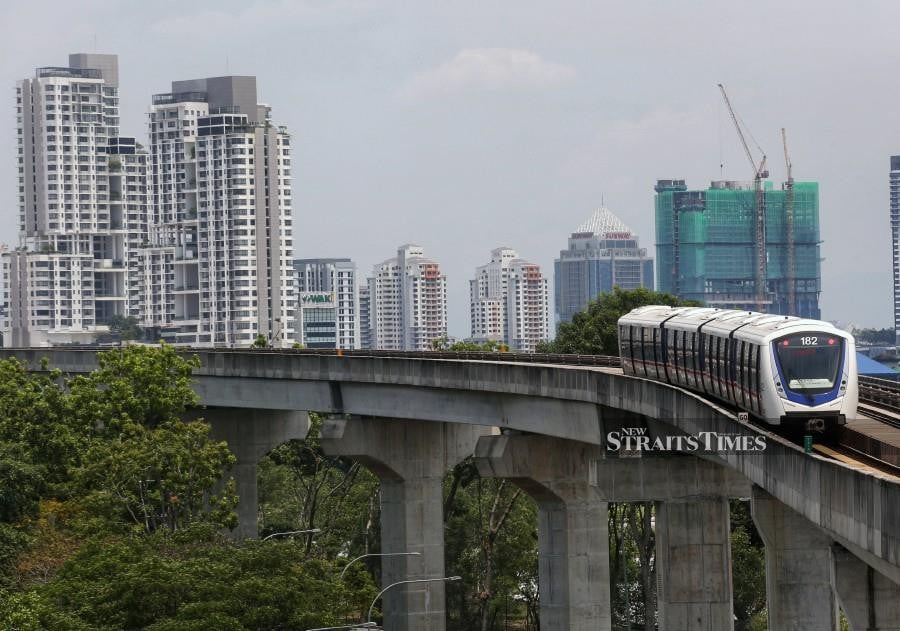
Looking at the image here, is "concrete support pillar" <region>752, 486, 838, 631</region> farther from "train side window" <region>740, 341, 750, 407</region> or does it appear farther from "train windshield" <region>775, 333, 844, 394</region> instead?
"train windshield" <region>775, 333, 844, 394</region>

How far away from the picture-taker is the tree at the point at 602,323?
321 ft

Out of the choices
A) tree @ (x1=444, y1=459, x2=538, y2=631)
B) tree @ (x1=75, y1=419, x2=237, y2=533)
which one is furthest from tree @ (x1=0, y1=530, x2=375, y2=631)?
tree @ (x1=444, y1=459, x2=538, y2=631)

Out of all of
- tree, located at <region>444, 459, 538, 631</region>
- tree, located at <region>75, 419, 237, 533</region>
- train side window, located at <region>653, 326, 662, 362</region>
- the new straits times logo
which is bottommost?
tree, located at <region>444, 459, 538, 631</region>

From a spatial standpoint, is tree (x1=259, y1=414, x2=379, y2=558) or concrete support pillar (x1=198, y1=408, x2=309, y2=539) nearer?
concrete support pillar (x1=198, y1=408, x2=309, y2=539)

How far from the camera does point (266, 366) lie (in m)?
84.8

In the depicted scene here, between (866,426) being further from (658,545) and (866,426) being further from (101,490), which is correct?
(101,490)

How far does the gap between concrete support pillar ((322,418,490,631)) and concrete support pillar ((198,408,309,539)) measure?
1543 cm

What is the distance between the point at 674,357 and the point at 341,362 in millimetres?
26093

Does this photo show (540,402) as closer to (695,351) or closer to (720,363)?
(695,351)

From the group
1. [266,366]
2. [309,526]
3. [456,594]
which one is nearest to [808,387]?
[266,366]

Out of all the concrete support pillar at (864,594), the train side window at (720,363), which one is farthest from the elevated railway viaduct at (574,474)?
the train side window at (720,363)

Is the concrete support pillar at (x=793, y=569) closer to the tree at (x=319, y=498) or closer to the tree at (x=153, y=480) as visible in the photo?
the tree at (x=153, y=480)

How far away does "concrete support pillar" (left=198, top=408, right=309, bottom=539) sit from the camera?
3674 inches

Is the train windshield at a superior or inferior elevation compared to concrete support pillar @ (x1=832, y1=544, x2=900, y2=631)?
superior
